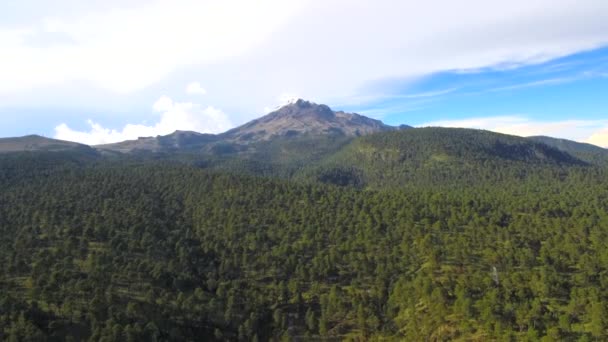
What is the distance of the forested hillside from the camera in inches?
3509

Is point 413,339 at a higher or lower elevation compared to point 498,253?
lower

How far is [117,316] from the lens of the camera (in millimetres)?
92250

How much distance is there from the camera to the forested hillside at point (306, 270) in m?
89.1

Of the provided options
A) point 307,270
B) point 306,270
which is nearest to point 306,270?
point 306,270

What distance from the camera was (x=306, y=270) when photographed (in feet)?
403

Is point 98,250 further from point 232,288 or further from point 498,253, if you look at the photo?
point 498,253

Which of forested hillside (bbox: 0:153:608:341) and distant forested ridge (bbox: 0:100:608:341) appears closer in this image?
distant forested ridge (bbox: 0:100:608:341)

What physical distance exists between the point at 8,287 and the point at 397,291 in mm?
90467

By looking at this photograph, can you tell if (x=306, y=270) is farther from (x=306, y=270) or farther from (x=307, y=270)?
(x=307, y=270)

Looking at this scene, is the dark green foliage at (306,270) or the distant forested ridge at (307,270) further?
the dark green foliage at (306,270)

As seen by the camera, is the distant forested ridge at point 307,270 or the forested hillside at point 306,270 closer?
the distant forested ridge at point 307,270

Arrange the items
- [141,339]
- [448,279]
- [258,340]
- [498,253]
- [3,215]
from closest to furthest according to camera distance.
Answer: [141,339]
[258,340]
[448,279]
[498,253]
[3,215]

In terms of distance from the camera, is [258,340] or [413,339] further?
[258,340]

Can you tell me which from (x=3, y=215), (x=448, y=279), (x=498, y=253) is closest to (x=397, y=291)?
(x=448, y=279)
